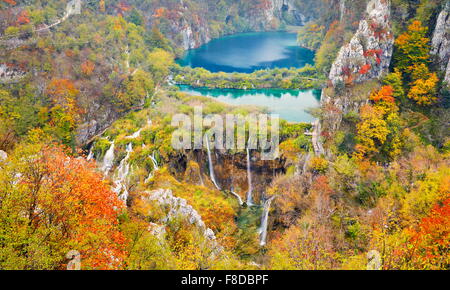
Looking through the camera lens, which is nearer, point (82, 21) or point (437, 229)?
point (437, 229)

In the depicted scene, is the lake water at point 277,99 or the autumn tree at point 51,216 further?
the lake water at point 277,99

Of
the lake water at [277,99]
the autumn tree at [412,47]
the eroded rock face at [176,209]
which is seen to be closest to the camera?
the eroded rock face at [176,209]

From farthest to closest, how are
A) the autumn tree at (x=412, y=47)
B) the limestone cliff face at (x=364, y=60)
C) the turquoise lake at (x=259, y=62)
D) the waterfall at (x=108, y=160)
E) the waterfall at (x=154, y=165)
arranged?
1. the turquoise lake at (x=259, y=62)
2. the limestone cliff face at (x=364, y=60)
3. the autumn tree at (x=412, y=47)
4. the waterfall at (x=108, y=160)
5. the waterfall at (x=154, y=165)

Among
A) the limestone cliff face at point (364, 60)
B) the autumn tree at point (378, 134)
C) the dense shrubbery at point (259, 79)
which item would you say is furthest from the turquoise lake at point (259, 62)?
the autumn tree at point (378, 134)

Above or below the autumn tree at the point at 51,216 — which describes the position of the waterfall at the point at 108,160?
below

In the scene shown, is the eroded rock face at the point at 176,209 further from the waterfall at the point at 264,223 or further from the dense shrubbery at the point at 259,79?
the dense shrubbery at the point at 259,79
